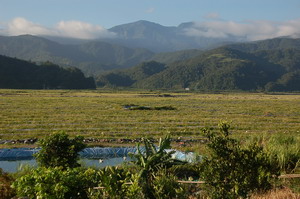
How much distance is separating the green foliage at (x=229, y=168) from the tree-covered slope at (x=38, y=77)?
164m

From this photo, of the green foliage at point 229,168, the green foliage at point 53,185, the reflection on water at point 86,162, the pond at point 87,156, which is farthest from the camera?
the pond at point 87,156

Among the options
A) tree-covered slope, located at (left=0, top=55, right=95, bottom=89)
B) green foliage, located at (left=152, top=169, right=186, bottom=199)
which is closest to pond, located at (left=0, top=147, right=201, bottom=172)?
green foliage, located at (left=152, top=169, right=186, bottom=199)

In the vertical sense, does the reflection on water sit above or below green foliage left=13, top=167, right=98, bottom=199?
below

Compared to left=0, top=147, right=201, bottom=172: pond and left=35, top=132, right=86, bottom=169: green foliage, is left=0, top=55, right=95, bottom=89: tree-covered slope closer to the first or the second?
left=0, top=147, right=201, bottom=172: pond

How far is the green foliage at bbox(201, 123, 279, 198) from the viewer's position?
20.1 feet

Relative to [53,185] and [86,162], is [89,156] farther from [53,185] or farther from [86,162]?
[53,185]

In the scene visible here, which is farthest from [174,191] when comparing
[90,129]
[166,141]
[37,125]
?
[37,125]

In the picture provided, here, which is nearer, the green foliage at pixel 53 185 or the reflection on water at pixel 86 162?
the green foliage at pixel 53 185

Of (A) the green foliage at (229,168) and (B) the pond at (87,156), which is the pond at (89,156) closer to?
(B) the pond at (87,156)

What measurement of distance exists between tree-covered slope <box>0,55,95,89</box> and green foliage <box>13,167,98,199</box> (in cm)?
16324

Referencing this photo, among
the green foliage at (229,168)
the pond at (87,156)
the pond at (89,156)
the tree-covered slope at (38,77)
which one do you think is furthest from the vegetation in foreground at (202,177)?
the tree-covered slope at (38,77)

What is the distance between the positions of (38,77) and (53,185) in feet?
596

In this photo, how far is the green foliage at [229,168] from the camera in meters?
6.14

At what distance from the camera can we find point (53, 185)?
5.57 m
